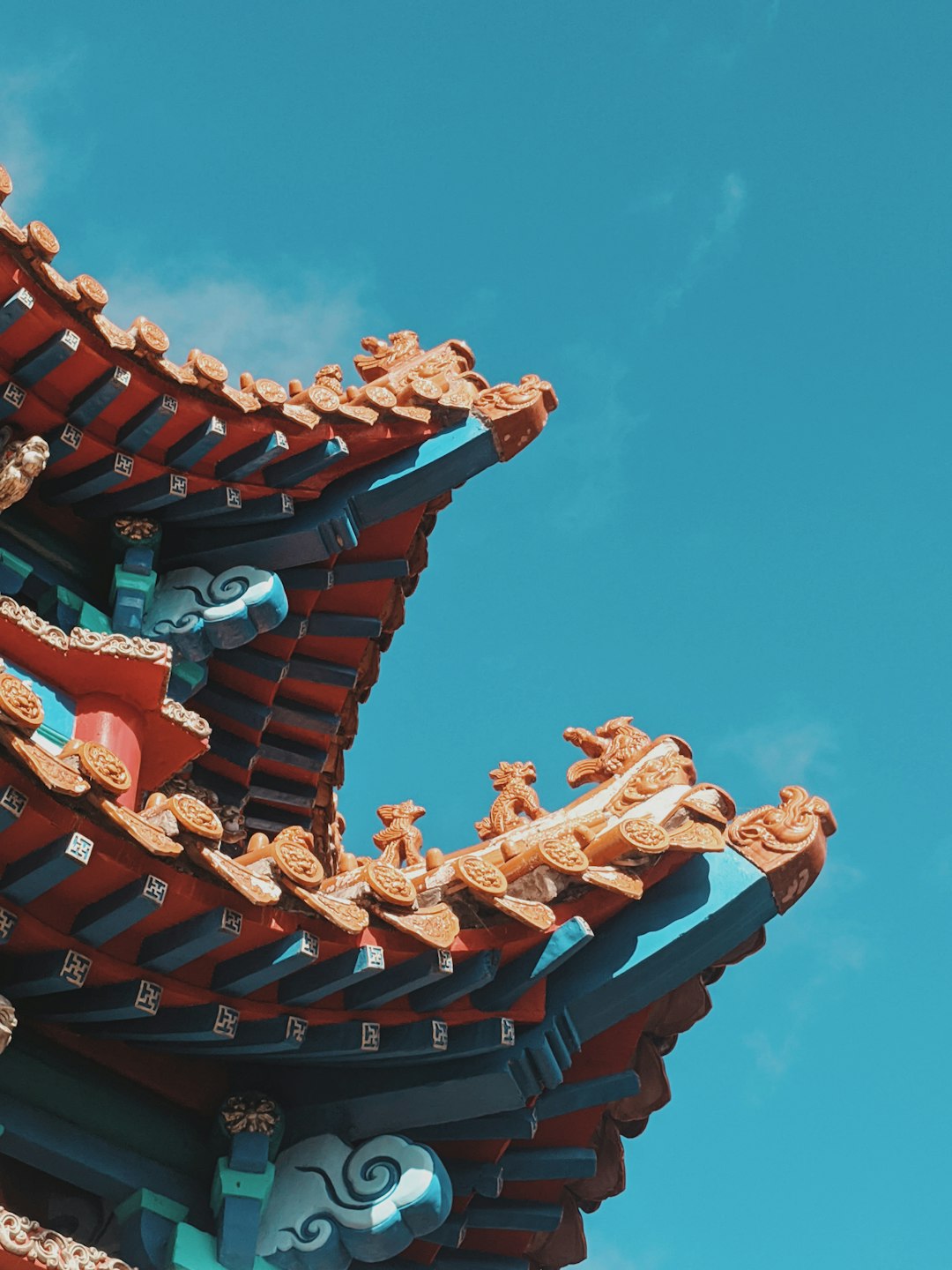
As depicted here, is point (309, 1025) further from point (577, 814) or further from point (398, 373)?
point (398, 373)

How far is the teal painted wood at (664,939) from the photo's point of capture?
31.9ft

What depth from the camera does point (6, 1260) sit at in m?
7.48

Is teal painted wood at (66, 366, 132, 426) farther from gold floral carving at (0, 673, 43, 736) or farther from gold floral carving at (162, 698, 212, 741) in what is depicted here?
gold floral carving at (0, 673, 43, 736)

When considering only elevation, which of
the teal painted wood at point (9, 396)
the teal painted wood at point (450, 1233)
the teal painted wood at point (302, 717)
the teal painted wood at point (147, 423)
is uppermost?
the teal painted wood at point (147, 423)

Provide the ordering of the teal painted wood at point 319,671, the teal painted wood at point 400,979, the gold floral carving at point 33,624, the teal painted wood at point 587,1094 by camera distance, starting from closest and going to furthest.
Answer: the teal painted wood at point 400,979, the teal painted wood at point 587,1094, the gold floral carving at point 33,624, the teal painted wood at point 319,671

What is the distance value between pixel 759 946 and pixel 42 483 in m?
4.77

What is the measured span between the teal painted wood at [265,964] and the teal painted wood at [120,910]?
50 cm

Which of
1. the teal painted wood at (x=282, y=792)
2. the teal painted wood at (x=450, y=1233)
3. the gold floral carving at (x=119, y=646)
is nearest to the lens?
the teal painted wood at (x=450, y=1233)

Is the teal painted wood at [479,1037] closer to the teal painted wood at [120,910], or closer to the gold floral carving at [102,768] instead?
the teal painted wood at [120,910]

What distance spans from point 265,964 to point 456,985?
99 centimetres

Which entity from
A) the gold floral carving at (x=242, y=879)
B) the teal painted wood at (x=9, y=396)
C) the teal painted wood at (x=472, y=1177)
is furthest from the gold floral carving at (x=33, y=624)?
the teal painted wood at (x=472, y=1177)

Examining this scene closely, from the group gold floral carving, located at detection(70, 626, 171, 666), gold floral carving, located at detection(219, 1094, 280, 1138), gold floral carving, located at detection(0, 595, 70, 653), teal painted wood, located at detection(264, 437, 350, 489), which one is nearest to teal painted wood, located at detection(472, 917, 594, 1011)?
gold floral carving, located at detection(219, 1094, 280, 1138)

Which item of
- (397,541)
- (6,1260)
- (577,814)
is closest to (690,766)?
(577,814)

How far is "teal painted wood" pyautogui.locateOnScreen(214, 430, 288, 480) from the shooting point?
11492mm
